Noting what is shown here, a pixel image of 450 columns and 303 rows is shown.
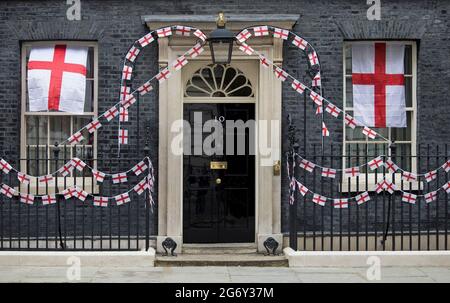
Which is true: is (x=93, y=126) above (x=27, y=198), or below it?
above

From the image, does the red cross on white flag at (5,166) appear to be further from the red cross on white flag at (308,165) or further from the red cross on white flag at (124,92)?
the red cross on white flag at (308,165)

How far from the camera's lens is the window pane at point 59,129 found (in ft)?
35.6

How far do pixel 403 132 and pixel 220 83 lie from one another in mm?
3013

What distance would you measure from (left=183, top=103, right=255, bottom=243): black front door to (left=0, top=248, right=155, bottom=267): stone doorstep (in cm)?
140

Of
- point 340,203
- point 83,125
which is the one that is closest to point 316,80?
point 340,203

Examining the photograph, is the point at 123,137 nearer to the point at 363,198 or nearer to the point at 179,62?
the point at 179,62

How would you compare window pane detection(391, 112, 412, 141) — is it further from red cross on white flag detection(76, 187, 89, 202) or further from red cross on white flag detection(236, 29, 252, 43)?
red cross on white flag detection(76, 187, 89, 202)

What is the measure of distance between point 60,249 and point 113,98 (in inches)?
97.5

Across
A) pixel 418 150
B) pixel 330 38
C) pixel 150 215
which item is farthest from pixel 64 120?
pixel 418 150

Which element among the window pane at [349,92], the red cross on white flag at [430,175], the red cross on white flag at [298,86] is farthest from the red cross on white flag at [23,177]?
the red cross on white flag at [430,175]

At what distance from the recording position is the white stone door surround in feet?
34.8

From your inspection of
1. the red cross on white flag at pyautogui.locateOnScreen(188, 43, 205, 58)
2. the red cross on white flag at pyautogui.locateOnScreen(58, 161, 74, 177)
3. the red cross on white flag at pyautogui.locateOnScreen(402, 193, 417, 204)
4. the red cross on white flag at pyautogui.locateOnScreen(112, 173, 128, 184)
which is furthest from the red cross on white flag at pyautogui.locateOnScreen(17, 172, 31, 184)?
the red cross on white flag at pyautogui.locateOnScreen(402, 193, 417, 204)

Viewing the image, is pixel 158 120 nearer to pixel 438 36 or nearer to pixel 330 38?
pixel 330 38

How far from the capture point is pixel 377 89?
36.0 ft
